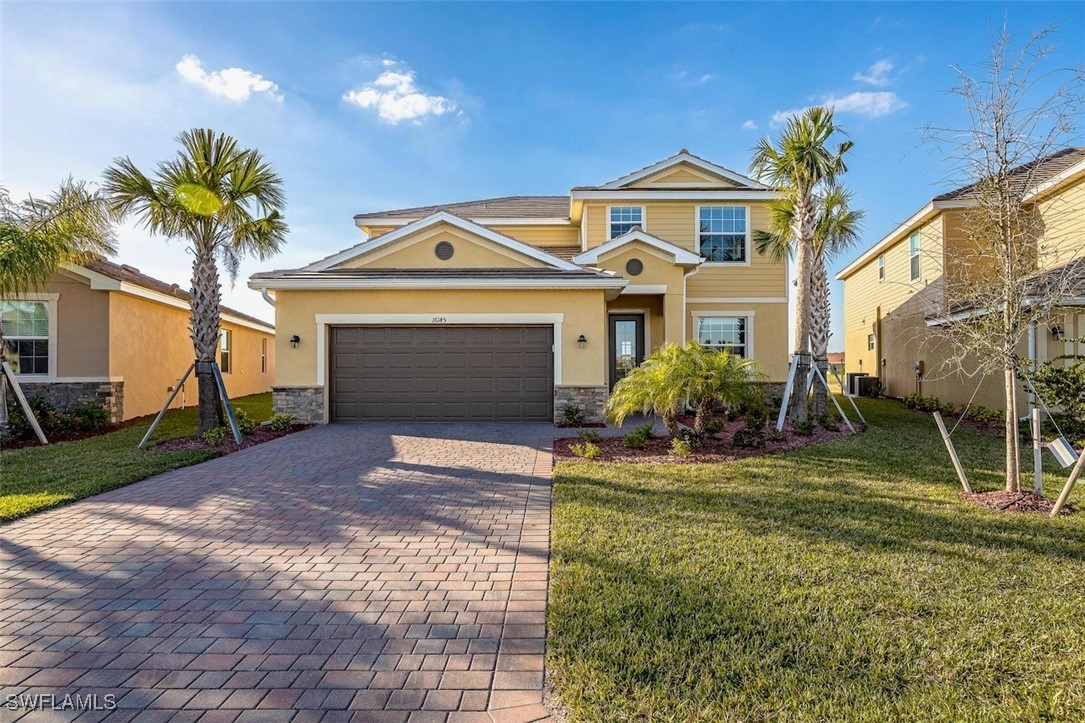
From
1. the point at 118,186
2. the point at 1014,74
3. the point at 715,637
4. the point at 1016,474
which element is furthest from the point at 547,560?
the point at 118,186

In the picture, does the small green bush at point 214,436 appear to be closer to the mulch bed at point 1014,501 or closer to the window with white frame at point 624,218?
the window with white frame at point 624,218

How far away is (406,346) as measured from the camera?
12.4 metres

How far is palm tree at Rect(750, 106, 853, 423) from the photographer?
1017cm

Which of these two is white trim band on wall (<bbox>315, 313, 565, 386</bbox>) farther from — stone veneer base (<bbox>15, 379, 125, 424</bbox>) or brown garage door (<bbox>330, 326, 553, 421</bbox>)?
stone veneer base (<bbox>15, 379, 125, 424</bbox>)

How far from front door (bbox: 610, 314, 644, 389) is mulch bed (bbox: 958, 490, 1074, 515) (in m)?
9.49

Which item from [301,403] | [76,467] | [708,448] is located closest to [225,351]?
[301,403]

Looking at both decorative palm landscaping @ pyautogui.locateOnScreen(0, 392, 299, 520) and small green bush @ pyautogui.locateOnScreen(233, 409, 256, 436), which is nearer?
decorative palm landscaping @ pyautogui.locateOnScreen(0, 392, 299, 520)

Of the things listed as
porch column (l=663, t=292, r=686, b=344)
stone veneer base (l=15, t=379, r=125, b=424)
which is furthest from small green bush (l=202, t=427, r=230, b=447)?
porch column (l=663, t=292, r=686, b=344)

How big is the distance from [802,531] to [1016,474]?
127 inches

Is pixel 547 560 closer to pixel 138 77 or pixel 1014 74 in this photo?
pixel 1014 74

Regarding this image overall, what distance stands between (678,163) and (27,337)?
58.9 feet

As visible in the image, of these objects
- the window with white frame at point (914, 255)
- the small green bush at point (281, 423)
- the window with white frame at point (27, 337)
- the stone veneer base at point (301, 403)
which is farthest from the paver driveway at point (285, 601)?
the window with white frame at point (914, 255)

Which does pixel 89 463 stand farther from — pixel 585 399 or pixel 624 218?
pixel 624 218

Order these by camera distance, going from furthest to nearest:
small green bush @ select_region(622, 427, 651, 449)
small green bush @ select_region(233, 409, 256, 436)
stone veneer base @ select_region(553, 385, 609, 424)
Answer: stone veneer base @ select_region(553, 385, 609, 424), small green bush @ select_region(233, 409, 256, 436), small green bush @ select_region(622, 427, 651, 449)
